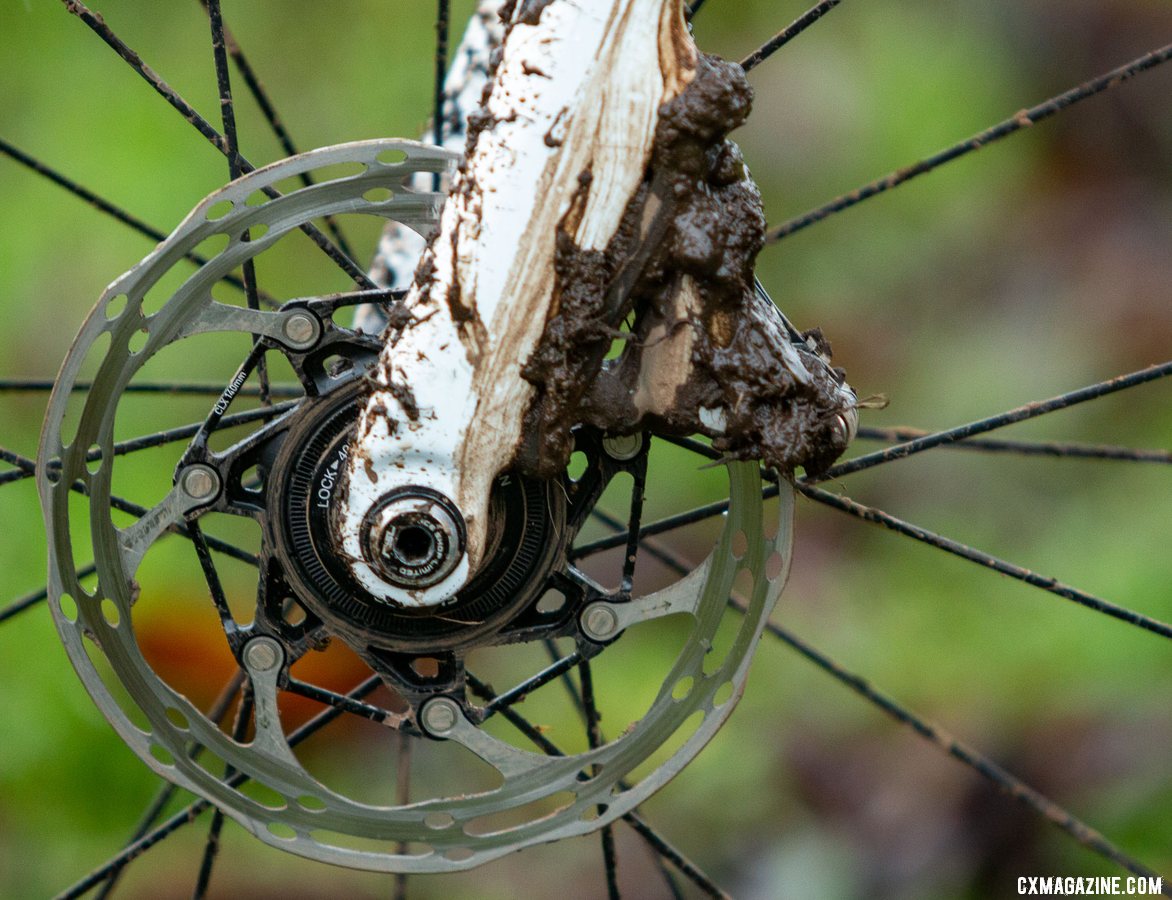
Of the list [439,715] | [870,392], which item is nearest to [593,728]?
[439,715]

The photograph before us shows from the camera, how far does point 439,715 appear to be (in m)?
0.64

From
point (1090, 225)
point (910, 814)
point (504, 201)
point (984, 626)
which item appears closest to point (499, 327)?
point (504, 201)

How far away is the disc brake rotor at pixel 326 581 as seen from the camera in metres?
0.61

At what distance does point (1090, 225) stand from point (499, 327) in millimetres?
1536

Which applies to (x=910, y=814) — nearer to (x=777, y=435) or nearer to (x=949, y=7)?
(x=777, y=435)

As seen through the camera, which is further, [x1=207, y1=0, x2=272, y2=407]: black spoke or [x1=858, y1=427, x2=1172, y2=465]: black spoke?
[x1=858, y1=427, x2=1172, y2=465]: black spoke

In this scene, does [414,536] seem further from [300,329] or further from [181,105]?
[181,105]

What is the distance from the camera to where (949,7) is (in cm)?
196

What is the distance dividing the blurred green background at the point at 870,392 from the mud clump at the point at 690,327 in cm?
89

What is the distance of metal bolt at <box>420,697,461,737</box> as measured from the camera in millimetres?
641

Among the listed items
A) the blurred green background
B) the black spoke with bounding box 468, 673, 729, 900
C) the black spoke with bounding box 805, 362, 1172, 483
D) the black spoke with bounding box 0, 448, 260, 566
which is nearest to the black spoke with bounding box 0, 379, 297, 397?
the black spoke with bounding box 0, 448, 260, 566

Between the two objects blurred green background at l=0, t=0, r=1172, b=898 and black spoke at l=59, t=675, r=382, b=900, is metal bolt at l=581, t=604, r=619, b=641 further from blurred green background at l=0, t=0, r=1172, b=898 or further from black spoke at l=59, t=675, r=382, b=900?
blurred green background at l=0, t=0, r=1172, b=898

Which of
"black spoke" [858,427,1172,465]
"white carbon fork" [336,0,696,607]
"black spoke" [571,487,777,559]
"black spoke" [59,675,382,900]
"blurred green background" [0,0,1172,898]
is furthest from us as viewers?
"blurred green background" [0,0,1172,898]

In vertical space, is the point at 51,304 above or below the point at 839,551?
above
